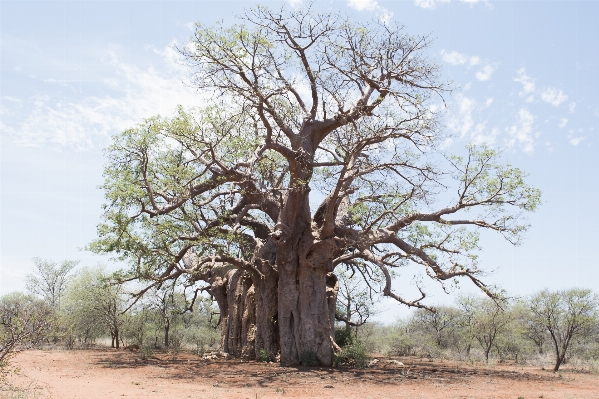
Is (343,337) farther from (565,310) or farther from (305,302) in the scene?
(565,310)

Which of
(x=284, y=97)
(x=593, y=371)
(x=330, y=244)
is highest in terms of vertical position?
(x=284, y=97)

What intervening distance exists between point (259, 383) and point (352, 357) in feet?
14.2

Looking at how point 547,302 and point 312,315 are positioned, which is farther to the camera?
point 547,302

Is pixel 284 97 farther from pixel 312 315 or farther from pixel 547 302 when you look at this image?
pixel 547 302

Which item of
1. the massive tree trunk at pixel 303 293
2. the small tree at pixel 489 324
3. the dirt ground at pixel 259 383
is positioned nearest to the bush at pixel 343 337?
the massive tree trunk at pixel 303 293

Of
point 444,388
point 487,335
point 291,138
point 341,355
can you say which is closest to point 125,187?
point 291,138

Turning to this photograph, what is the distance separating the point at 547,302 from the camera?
17.2 meters

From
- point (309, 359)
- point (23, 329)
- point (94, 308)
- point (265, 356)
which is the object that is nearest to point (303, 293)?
point (309, 359)

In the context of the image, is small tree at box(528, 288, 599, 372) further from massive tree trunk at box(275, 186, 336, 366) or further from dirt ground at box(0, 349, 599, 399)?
massive tree trunk at box(275, 186, 336, 366)

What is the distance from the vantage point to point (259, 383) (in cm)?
895

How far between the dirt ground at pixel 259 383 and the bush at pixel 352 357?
2.16 feet

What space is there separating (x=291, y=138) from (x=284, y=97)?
1.69 meters

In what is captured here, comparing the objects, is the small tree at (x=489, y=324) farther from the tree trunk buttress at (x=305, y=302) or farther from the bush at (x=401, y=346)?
the tree trunk buttress at (x=305, y=302)

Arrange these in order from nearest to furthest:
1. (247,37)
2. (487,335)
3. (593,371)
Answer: (247,37), (593,371), (487,335)
